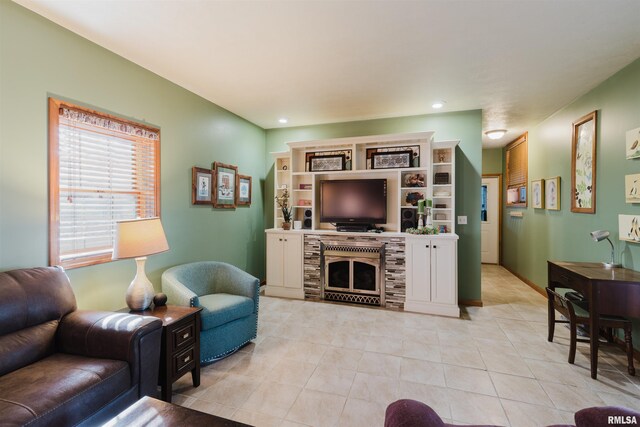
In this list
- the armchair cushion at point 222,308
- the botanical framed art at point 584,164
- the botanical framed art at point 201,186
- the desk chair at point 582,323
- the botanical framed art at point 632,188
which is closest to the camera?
the desk chair at point 582,323

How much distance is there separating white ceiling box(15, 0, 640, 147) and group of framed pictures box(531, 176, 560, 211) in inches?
45.5

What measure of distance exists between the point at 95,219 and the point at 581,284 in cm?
424

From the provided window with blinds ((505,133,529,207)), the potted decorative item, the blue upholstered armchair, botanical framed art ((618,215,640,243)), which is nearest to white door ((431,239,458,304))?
botanical framed art ((618,215,640,243))

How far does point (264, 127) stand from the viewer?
498 cm

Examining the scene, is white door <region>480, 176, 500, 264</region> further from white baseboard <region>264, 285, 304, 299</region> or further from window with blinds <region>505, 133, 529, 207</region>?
white baseboard <region>264, 285, 304, 299</region>

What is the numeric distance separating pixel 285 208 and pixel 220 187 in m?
1.10

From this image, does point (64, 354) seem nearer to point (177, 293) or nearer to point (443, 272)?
point (177, 293)

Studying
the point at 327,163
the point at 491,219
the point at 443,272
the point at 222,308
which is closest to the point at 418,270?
the point at 443,272

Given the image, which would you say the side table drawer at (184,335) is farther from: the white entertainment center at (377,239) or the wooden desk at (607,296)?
the wooden desk at (607,296)

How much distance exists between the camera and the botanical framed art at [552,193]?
4090 mm

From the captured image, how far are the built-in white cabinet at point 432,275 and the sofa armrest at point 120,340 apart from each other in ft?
9.76

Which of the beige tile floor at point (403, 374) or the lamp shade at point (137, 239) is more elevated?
the lamp shade at point (137, 239)

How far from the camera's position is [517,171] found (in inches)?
222

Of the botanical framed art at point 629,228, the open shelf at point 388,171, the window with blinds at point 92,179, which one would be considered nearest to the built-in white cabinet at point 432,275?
the open shelf at point 388,171
